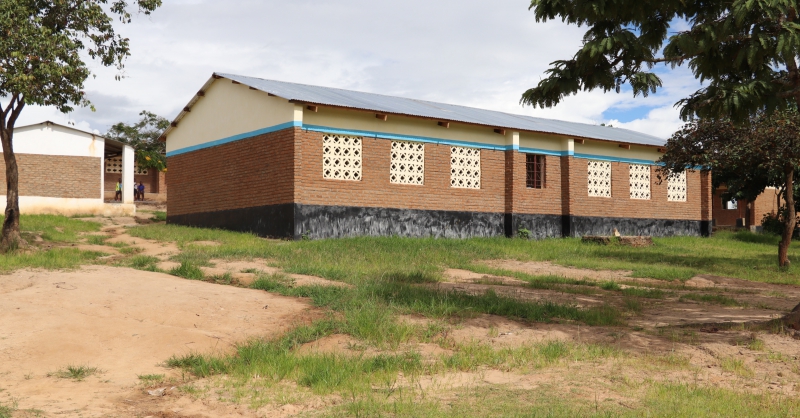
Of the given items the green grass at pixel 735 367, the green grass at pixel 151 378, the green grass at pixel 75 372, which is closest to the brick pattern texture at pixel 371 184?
the green grass at pixel 75 372

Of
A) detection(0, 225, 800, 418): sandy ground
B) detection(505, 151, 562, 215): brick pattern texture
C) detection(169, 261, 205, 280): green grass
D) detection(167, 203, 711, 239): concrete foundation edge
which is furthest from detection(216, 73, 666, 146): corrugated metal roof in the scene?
detection(0, 225, 800, 418): sandy ground

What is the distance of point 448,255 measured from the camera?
16.2 metres

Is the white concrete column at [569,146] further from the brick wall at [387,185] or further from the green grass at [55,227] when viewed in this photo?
the green grass at [55,227]

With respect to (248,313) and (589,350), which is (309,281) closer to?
(248,313)

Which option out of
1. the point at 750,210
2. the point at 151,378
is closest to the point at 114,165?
the point at 750,210

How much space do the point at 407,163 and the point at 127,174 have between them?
11.9 m

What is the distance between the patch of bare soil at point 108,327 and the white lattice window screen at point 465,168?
11225 mm

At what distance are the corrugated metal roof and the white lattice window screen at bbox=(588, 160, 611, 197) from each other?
91cm

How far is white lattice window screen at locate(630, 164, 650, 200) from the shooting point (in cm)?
2520

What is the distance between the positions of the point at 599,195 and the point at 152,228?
14.0m

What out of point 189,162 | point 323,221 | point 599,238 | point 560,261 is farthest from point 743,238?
point 189,162

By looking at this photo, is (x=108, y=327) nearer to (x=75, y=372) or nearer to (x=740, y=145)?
(x=75, y=372)

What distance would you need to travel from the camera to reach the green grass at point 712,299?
444 inches

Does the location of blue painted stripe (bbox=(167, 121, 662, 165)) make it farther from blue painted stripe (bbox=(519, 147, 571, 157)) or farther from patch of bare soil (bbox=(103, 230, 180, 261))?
patch of bare soil (bbox=(103, 230, 180, 261))
